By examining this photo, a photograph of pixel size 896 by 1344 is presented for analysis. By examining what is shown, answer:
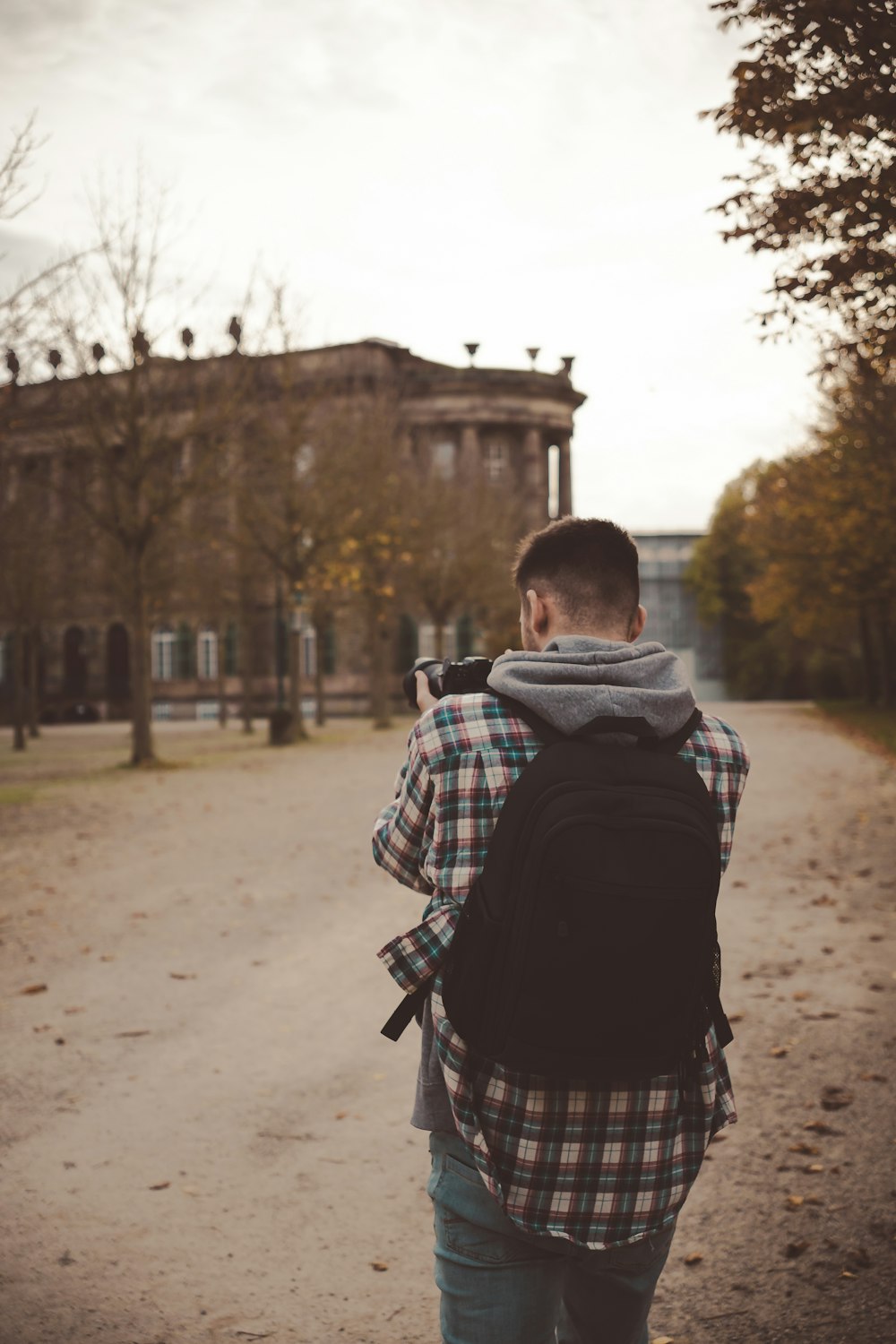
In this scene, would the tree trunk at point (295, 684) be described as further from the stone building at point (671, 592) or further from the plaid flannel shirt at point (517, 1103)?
the stone building at point (671, 592)

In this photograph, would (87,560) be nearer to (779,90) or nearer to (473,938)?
(779,90)

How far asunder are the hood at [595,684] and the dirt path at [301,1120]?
7.47ft

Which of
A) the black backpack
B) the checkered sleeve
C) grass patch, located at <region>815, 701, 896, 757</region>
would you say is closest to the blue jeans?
the black backpack

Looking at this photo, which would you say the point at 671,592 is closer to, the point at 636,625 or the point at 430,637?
the point at 430,637

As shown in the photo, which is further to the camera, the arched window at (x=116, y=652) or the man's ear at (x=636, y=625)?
the arched window at (x=116, y=652)

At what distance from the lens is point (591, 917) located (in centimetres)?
194

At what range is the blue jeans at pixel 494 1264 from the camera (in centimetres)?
207

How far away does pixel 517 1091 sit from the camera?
2051mm

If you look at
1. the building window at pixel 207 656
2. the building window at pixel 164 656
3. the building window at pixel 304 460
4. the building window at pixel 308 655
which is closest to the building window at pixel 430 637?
the building window at pixel 308 655

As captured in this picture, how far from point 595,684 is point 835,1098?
4.07 metres

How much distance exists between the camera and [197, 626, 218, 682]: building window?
60.7 m

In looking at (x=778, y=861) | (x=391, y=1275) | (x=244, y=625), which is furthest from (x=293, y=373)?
(x=391, y=1275)

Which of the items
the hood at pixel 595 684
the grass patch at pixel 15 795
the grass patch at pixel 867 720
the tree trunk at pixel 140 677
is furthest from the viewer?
the grass patch at pixel 867 720

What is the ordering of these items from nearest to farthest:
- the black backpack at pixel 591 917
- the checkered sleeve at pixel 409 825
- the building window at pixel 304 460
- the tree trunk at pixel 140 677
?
the black backpack at pixel 591 917 → the checkered sleeve at pixel 409 825 → the tree trunk at pixel 140 677 → the building window at pixel 304 460
